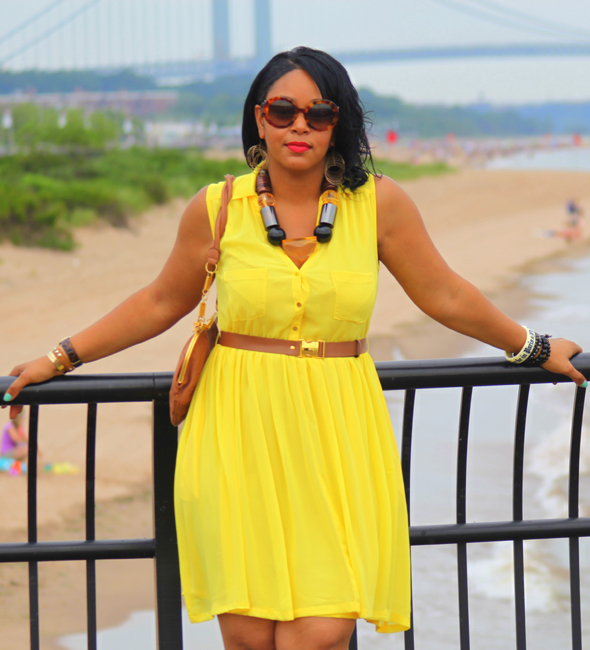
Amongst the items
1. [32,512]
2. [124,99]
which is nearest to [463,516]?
[32,512]

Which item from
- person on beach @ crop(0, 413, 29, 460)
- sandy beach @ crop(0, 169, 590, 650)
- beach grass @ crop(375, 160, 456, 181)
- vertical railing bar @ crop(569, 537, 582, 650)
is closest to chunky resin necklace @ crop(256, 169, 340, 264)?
vertical railing bar @ crop(569, 537, 582, 650)

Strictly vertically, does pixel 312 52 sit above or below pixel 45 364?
above

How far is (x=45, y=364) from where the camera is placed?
2.12m

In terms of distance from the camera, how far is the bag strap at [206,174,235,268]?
198 cm

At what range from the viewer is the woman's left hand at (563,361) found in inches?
87.0

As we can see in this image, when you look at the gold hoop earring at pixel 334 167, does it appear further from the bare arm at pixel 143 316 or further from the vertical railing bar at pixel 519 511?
the vertical railing bar at pixel 519 511

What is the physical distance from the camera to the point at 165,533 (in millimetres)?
2186

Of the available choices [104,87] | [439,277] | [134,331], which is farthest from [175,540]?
→ [104,87]

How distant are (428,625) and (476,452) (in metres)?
3.67

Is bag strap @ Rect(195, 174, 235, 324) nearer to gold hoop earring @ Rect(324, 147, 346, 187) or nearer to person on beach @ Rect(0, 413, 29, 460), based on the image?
gold hoop earring @ Rect(324, 147, 346, 187)

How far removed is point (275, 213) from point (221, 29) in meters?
99.5

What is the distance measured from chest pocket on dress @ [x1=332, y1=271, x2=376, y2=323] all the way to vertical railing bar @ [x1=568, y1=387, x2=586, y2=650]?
71cm

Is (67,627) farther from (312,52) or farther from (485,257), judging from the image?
(485,257)

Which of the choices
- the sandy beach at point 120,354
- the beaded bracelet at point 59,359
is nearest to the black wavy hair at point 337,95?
the beaded bracelet at point 59,359
